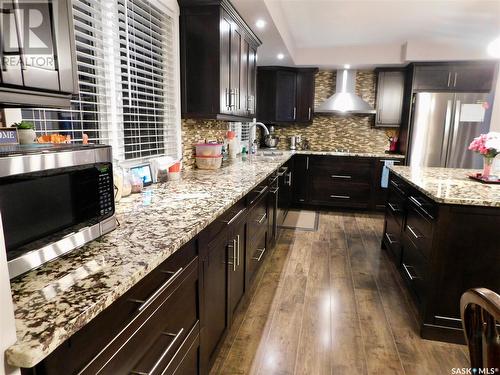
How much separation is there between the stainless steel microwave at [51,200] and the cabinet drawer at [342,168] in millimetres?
4276

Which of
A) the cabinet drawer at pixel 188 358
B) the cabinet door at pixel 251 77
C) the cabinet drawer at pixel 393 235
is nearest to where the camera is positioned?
the cabinet drawer at pixel 188 358

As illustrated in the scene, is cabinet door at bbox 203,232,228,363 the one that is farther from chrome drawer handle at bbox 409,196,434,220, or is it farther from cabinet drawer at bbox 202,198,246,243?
chrome drawer handle at bbox 409,196,434,220

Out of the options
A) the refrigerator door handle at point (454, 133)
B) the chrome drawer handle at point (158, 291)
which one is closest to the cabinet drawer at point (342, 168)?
the refrigerator door handle at point (454, 133)

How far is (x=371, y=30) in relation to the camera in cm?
399

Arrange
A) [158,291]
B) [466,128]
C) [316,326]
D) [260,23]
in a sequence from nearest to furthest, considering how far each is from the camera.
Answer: [158,291], [316,326], [260,23], [466,128]

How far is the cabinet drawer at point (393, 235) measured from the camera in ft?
9.38

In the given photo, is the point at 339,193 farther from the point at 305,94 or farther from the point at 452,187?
the point at 452,187

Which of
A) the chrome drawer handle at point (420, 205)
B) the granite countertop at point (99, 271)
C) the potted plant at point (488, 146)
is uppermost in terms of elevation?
the potted plant at point (488, 146)

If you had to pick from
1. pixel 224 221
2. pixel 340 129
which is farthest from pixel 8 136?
pixel 340 129

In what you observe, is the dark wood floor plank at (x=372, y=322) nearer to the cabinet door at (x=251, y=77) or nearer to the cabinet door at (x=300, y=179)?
the cabinet door at (x=300, y=179)

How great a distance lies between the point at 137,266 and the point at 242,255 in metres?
1.28

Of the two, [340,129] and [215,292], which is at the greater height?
[340,129]

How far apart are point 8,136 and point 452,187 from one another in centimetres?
247

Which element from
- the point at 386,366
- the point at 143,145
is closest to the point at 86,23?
the point at 143,145
